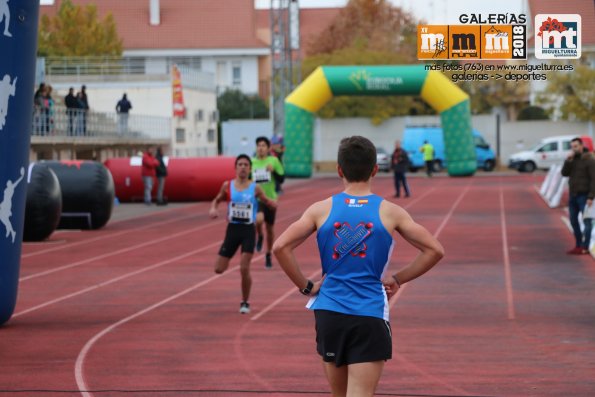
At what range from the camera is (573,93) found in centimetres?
5475

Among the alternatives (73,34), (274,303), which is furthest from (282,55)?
(274,303)

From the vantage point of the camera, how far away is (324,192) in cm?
4478

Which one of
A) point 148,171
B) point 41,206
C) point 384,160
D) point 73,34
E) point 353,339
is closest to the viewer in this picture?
point 353,339

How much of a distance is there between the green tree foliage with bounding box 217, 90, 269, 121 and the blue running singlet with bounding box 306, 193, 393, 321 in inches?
3130

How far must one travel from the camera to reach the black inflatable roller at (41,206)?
2430cm

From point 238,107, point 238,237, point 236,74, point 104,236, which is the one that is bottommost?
point 104,236

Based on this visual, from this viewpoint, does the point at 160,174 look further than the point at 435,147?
No

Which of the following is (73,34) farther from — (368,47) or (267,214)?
(267,214)

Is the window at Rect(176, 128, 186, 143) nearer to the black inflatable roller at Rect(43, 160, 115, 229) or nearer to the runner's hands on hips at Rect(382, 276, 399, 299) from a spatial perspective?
the black inflatable roller at Rect(43, 160, 115, 229)

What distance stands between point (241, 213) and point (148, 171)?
80.0 ft

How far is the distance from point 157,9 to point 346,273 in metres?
88.0

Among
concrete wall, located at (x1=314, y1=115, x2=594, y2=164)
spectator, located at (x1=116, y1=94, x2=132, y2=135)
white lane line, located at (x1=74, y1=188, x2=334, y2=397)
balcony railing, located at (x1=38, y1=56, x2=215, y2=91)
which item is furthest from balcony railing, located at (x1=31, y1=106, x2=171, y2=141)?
white lane line, located at (x1=74, y1=188, x2=334, y2=397)

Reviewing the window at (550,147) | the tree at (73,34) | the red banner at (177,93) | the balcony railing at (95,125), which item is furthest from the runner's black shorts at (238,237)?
the tree at (73,34)

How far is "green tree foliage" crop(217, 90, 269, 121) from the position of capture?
86.2 meters
